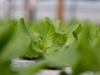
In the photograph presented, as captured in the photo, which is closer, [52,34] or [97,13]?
[52,34]

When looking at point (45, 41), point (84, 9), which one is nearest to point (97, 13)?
point (84, 9)

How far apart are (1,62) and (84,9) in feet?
28.4

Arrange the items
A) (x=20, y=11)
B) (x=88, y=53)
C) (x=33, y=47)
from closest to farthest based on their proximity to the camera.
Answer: (x=88, y=53)
(x=33, y=47)
(x=20, y=11)

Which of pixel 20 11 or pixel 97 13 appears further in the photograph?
pixel 20 11

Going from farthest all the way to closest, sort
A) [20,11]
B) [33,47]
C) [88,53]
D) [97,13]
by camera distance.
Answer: [20,11], [97,13], [33,47], [88,53]

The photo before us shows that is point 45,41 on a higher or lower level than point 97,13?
higher

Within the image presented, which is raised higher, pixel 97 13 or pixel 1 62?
pixel 1 62

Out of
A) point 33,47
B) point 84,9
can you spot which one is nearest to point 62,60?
point 33,47

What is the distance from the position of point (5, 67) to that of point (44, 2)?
29.1 ft

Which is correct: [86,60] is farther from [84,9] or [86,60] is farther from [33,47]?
[84,9]

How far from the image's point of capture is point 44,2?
902 centimetres

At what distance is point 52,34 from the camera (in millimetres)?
563

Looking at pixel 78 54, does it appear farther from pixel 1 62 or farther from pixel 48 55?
pixel 48 55

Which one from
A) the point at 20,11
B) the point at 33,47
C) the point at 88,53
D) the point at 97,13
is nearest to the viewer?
the point at 88,53
